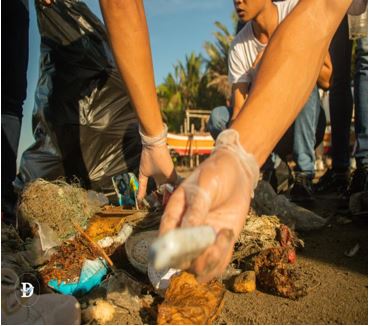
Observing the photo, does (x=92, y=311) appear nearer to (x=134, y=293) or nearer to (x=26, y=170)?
(x=134, y=293)

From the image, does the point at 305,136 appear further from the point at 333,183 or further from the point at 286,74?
the point at 286,74

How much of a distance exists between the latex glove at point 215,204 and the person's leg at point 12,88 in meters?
1.52

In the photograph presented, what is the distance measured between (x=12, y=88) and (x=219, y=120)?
53.9 inches

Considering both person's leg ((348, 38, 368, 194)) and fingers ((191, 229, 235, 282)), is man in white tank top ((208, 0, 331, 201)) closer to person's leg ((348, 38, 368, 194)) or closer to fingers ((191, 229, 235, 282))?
person's leg ((348, 38, 368, 194))

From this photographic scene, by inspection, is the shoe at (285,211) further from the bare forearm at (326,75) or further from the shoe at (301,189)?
the bare forearm at (326,75)

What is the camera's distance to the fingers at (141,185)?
5.73 feet

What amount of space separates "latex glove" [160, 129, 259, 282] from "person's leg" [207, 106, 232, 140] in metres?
1.83

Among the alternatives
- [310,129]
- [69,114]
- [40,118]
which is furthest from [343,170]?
[40,118]

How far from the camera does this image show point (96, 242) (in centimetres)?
171

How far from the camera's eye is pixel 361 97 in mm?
2680

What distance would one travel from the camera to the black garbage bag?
9.19 feet

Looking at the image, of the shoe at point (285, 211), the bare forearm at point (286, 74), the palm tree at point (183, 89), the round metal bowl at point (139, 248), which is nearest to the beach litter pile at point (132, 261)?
the round metal bowl at point (139, 248)

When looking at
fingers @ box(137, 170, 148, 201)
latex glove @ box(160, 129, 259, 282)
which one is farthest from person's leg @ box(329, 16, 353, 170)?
latex glove @ box(160, 129, 259, 282)

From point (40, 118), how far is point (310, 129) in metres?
1.89
